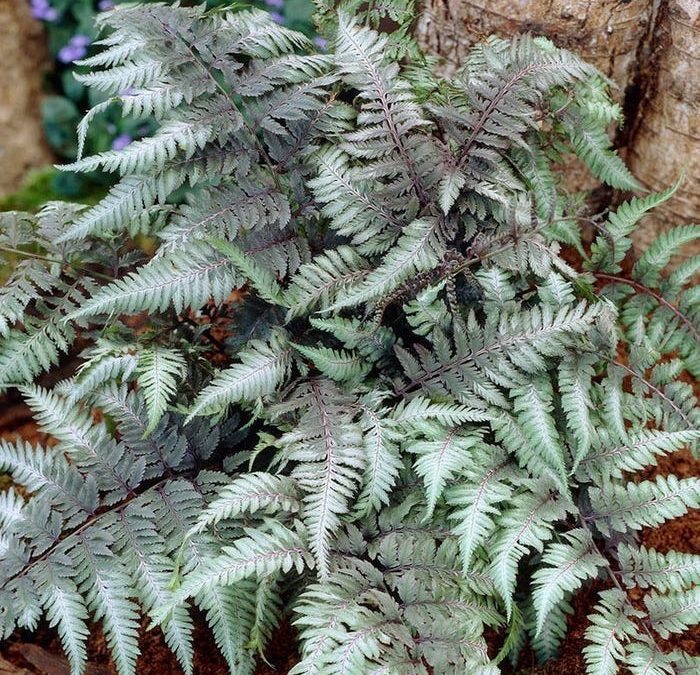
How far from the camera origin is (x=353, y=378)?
7.49 feet

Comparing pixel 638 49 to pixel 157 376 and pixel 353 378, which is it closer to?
pixel 353 378

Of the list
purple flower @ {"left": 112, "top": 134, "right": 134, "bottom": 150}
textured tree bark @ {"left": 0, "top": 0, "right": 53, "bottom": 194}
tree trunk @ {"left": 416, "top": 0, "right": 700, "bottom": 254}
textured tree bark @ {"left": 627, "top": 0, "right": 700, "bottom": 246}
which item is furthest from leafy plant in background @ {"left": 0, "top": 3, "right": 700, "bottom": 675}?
textured tree bark @ {"left": 0, "top": 0, "right": 53, "bottom": 194}

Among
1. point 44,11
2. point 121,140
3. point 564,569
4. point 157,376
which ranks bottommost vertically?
point 121,140

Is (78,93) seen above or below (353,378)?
below

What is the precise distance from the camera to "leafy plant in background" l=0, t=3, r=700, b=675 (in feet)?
6.68

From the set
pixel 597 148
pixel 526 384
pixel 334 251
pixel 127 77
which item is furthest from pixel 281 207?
pixel 597 148

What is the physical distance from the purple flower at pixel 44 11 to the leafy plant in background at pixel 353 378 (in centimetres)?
281

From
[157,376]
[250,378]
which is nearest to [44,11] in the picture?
[157,376]

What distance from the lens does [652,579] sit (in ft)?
6.92

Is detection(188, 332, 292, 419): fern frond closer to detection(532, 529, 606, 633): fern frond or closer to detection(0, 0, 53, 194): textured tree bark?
detection(532, 529, 606, 633): fern frond

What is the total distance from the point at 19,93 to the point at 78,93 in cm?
36

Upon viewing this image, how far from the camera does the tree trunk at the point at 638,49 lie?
2.67m

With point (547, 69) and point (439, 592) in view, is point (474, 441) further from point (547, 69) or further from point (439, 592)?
point (547, 69)

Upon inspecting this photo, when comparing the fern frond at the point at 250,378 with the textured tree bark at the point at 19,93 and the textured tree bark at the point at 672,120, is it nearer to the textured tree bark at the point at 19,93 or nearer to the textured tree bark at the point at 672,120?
the textured tree bark at the point at 672,120
